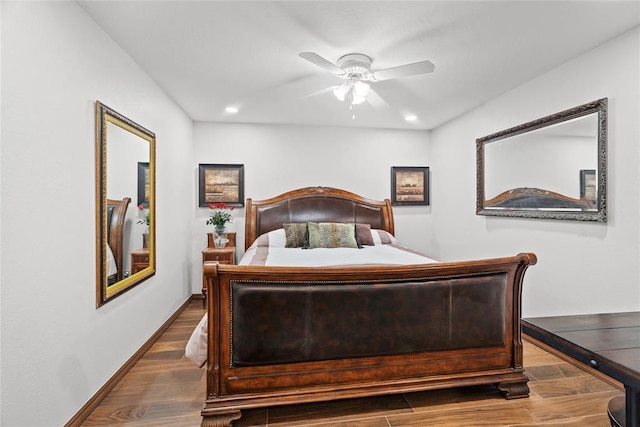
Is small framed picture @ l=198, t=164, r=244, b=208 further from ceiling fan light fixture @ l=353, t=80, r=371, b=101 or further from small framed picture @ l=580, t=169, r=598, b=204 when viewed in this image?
small framed picture @ l=580, t=169, r=598, b=204

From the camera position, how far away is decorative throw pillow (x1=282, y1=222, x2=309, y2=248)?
12.2 ft

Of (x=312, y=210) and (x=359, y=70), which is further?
Answer: (x=312, y=210)

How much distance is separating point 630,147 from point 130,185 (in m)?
3.64

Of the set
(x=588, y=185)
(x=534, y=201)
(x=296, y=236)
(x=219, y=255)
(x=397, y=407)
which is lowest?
(x=397, y=407)

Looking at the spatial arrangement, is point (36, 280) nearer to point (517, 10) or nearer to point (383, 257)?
point (383, 257)

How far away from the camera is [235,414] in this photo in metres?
1.71

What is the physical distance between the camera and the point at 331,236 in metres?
3.70

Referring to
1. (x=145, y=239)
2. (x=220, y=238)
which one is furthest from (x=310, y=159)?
(x=145, y=239)

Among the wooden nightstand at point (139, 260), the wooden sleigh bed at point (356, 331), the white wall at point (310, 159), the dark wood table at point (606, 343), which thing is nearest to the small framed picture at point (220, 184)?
the white wall at point (310, 159)

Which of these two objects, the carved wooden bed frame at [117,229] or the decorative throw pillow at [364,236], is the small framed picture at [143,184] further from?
the decorative throw pillow at [364,236]

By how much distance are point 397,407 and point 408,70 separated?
90.4 inches

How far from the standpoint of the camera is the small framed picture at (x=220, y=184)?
4.21 m

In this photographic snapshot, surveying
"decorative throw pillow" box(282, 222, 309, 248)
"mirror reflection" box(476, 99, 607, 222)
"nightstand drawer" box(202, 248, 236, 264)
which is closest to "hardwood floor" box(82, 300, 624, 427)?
"mirror reflection" box(476, 99, 607, 222)

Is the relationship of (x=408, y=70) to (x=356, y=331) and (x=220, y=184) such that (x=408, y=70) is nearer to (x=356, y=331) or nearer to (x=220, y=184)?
(x=356, y=331)
